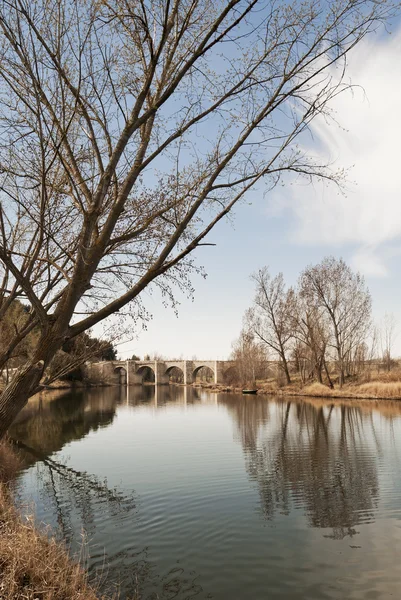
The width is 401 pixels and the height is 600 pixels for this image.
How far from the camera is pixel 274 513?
34.3ft

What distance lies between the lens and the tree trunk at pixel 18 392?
458 centimetres

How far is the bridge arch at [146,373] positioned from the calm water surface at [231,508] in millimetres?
91372

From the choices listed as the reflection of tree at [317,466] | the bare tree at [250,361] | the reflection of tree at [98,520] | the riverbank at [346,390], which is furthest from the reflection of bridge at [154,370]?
the reflection of tree at [98,520]

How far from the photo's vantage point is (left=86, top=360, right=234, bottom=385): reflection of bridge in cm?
8439

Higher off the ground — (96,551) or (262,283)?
(262,283)

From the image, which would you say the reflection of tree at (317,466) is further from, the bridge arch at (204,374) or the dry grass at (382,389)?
the bridge arch at (204,374)

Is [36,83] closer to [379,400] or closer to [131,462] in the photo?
[131,462]

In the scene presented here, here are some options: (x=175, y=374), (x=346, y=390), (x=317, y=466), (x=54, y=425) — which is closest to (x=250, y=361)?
(x=346, y=390)

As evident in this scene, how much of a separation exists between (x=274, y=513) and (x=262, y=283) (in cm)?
4635

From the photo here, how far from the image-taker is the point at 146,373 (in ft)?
399

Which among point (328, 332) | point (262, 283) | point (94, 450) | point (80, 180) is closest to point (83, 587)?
point (80, 180)

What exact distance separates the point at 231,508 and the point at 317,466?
209 inches

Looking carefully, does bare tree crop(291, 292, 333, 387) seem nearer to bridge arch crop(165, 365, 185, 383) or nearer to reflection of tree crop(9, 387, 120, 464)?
reflection of tree crop(9, 387, 120, 464)

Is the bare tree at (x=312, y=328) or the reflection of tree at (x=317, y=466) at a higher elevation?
the bare tree at (x=312, y=328)
